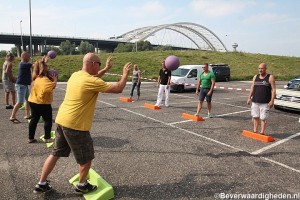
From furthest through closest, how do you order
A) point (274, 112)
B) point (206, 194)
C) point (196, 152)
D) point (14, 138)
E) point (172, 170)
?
point (274, 112) < point (14, 138) < point (196, 152) < point (172, 170) < point (206, 194)

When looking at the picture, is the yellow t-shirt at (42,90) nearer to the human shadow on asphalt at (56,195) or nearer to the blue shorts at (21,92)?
the blue shorts at (21,92)

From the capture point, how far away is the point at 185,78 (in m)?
17.8

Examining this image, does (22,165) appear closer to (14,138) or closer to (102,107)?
(14,138)

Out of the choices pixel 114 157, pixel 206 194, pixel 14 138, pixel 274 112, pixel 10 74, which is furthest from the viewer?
pixel 274 112

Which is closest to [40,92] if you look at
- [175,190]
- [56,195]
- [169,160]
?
[56,195]

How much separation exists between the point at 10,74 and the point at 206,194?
7589 millimetres

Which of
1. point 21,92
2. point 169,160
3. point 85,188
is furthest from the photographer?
point 21,92

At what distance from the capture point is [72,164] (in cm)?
515

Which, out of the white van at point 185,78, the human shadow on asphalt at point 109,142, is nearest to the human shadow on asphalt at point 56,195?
the human shadow on asphalt at point 109,142

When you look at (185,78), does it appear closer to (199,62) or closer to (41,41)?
(199,62)

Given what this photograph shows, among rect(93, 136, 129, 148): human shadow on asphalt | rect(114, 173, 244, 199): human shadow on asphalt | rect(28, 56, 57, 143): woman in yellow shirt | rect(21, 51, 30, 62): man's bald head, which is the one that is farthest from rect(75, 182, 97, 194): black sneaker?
rect(21, 51, 30, 62): man's bald head

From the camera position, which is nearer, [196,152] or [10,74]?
[196,152]

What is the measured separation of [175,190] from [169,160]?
1225 mm

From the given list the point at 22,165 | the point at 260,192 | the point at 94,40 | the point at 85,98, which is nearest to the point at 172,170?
the point at 260,192
